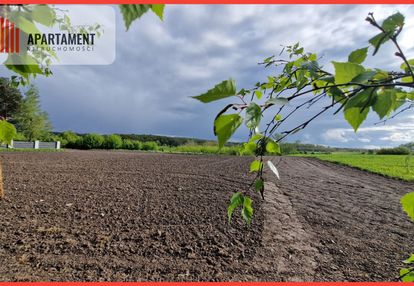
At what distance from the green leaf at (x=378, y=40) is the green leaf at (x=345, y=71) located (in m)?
0.03

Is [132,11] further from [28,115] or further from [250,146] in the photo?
[28,115]

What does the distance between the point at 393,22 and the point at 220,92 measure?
0.29 m

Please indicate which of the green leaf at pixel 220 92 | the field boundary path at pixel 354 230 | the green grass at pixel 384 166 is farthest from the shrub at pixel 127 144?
the green leaf at pixel 220 92

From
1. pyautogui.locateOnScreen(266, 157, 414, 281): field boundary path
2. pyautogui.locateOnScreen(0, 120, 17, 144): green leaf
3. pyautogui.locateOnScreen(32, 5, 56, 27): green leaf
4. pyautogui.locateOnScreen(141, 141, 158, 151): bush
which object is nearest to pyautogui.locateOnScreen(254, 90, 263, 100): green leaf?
pyautogui.locateOnScreen(32, 5, 56, 27): green leaf

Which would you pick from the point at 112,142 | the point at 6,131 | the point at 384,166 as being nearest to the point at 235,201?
the point at 6,131

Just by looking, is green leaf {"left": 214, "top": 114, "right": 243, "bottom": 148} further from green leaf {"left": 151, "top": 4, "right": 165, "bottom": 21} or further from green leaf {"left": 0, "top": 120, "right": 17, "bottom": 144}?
→ green leaf {"left": 0, "top": 120, "right": 17, "bottom": 144}

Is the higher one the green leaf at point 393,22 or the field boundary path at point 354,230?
the green leaf at point 393,22

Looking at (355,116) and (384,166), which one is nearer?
(355,116)

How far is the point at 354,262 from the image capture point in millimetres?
2223

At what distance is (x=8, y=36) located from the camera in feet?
1.43

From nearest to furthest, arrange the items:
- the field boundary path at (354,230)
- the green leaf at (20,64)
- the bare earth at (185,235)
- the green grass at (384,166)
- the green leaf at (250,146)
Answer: the green leaf at (20,64) → the green leaf at (250,146) → the bare earth at (185,235) → the field boundary path at (354,230) → the green grass at (384,166)

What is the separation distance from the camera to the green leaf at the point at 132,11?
0.43 metres

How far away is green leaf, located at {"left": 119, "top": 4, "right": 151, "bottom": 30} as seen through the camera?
1.42 ft

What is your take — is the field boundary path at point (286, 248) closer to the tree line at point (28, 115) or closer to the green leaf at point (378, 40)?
the green leaf at point (378, 40)
